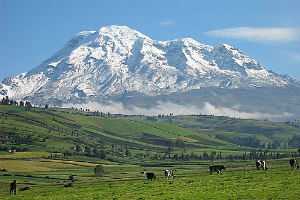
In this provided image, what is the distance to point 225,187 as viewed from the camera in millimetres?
51375

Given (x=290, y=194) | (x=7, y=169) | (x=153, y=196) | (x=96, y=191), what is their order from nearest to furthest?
1. (x=290, y=194)
2. (x=153, y=196)
3. (x=96, y=191)
4. (x=7, y=169)

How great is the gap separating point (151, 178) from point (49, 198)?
23.8m

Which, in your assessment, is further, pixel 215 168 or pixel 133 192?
pixel 215 168

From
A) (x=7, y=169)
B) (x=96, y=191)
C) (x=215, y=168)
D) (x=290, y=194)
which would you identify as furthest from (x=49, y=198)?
(x=7, y=169)

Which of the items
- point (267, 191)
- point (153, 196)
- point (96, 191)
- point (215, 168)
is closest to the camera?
point (267, 191)

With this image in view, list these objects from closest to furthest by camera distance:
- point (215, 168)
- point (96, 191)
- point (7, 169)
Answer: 1. point (96, 191)
2. point (215, 168)
3. point (7, 169)

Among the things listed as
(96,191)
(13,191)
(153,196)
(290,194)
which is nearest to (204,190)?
(153,196)

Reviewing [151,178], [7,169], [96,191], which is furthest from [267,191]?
[7,169]

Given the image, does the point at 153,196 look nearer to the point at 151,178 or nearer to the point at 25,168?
the point at 151,178

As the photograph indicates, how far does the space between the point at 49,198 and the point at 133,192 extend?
10993mm

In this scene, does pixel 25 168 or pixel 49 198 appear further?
pixel 25 168

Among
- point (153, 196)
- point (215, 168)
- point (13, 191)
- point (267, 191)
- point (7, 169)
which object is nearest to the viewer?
point (267, 191)

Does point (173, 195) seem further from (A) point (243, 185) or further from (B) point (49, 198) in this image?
(B) point (49, 198)

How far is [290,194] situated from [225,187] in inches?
403
